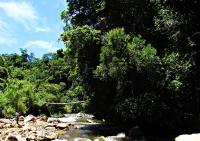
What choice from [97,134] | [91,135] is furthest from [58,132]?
[97,134]

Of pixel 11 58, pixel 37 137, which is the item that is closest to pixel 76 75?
pixel 37 137

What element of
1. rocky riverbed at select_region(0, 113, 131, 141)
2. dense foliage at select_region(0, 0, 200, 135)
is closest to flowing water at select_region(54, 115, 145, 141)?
rocky riverbed at select_region(0, 113, 131, 141)

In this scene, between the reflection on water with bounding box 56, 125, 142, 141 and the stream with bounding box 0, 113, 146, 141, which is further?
the reflection on water with bounding box 56, 125, 142, 141

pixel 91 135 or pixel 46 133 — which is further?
pixel 91 135

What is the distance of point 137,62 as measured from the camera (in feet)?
77.8

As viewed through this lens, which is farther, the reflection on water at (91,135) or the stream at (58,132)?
the reflection on water at (91,135)

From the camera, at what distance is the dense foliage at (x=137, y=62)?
837 inches

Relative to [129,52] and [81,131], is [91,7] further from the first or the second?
[81,131]

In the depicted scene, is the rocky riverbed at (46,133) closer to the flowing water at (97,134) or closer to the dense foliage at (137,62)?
the flowing water at (97,134)

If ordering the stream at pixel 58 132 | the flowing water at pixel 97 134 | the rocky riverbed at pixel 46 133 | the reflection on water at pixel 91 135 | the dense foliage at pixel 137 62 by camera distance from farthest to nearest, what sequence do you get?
1. the flowing water at pixel 97 134
2. the reflection on water at pixel 91 135
3. the dense foliage at pixel 137 62
4. the stream at pixel 58 132
5. the rocky riverbed at pixel 46 133

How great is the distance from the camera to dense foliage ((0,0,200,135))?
69.7 feet

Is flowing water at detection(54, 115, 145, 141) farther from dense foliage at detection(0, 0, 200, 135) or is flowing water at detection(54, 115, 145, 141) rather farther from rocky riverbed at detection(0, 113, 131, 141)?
dense foliage at detection(0, 0, 200, 135)

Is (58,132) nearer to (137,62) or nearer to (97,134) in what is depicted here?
(97,134)

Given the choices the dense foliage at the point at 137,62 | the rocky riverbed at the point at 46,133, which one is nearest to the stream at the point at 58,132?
the rocky riverbed at the point at 46,133
